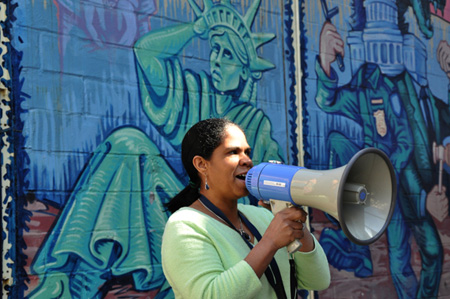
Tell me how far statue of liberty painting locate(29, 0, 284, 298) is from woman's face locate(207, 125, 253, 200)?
4.11 feet

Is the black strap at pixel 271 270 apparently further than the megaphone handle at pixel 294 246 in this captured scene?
Yes

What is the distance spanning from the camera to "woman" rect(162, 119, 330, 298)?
7.42 feet

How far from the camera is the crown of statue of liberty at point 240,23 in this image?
14.2ft

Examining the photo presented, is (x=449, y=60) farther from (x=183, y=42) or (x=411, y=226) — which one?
(x=183, y=42)

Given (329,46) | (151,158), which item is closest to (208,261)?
(151,158)

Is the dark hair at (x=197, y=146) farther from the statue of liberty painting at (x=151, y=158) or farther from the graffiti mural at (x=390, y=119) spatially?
the graffiti mural at (x=390, y=119)

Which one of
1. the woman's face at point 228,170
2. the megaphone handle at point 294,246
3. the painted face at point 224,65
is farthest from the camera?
the painted face at point 224,65

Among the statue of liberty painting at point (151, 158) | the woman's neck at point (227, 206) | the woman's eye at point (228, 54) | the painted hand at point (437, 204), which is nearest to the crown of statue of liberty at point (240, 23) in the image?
the statue of liberty painting at point (151, 158)

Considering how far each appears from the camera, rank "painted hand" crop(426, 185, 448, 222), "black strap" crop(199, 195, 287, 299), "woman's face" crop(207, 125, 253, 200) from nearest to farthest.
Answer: "black strap" crop(199, 195, 287, 299)
"woman's face" crop(207, 125, 253, 200)
"painted hand" crop(426, 185, 448, 222)

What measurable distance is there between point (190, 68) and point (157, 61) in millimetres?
270

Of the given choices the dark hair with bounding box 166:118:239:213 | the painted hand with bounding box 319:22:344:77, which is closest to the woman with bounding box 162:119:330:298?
the dark hair with bounding box 166:118:239:213

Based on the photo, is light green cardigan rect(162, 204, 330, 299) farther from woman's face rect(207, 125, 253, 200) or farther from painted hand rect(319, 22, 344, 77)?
painted hand rect(319, 22, 344, 77)

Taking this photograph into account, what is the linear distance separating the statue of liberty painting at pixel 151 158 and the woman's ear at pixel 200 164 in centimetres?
119

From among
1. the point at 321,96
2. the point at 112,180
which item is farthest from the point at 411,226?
the point at 112,180
